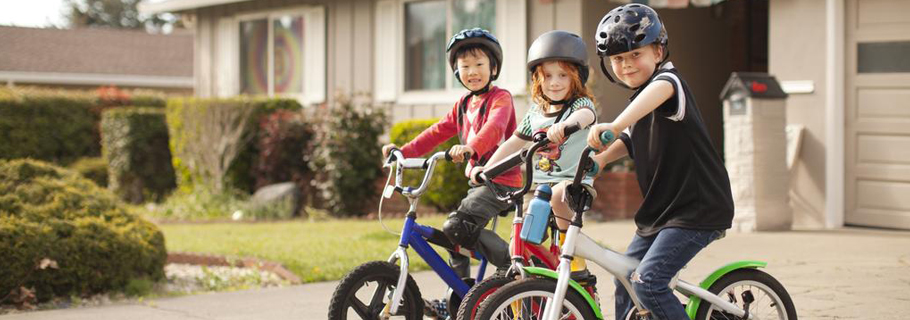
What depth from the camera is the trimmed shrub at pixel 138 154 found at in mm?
16891

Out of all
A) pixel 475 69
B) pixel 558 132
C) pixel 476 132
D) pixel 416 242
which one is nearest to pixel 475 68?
pixel 475 69

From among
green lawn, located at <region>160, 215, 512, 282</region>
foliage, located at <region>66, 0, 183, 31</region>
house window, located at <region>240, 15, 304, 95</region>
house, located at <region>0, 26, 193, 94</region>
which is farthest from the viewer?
foliage, located at <region>66, 0, 183, 31</region>

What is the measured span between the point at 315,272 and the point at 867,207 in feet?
18.1

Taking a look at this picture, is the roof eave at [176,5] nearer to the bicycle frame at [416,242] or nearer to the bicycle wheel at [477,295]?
the bicycle frame at [416,242]

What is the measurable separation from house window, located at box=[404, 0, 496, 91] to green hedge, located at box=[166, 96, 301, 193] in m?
2.12

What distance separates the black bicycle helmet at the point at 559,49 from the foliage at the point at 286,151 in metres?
10.1

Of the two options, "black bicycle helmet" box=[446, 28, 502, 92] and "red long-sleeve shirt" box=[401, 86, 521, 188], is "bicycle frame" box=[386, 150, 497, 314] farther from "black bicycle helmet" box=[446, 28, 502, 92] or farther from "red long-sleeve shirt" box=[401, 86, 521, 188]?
"black bicycle helmet" box=[446, 28, 502, 92]

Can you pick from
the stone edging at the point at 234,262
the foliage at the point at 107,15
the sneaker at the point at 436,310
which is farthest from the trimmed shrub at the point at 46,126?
the foliage at the point at 107,15

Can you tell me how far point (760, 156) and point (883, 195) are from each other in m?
1.26

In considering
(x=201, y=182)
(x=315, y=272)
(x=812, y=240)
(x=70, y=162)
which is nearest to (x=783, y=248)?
(x=812, y=240)

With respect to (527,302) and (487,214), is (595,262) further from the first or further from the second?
(487,214)

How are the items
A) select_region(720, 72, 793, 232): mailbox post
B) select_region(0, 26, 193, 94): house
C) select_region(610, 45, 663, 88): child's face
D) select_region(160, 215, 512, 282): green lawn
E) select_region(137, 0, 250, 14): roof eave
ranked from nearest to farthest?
select_region(610, 45, 663, 88): child's face < select_region(160, 215, 512, 282): green lawn < select_region(720, 72, 793, 232): mailbox post < select_region(137, 0, 250, 14): roof eave < select_region(0, 26, 193, 94): house

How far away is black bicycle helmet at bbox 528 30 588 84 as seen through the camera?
465 centimetres

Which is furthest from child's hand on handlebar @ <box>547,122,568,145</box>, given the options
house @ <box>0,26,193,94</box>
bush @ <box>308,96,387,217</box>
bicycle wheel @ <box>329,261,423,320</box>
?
house @ <box>0,26,193,94</box>
